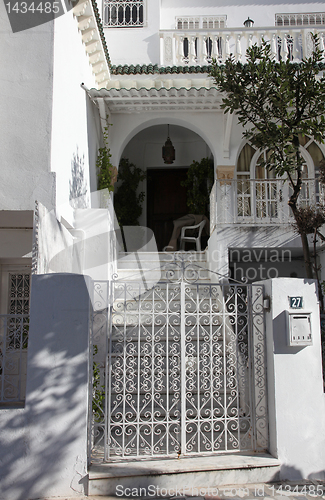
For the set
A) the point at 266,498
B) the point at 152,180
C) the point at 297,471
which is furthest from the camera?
the point at 152,180

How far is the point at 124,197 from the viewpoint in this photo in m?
10.6

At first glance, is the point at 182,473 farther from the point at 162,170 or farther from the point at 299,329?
the point at 162,170

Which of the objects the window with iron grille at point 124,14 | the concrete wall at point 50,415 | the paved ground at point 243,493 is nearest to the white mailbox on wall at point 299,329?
the paved ground at point 243,493

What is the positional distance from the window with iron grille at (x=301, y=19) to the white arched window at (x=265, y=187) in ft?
16.6

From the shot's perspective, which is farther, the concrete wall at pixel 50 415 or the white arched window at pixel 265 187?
the white arched window at pixel 265 187

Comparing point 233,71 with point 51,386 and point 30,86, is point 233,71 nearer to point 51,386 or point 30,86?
point 30,86

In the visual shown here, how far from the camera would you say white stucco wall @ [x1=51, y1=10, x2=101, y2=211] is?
17.3ft

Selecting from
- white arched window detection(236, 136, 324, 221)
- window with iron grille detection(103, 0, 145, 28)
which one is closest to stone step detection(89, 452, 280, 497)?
white arched window detection(236, 136, 324, 221)

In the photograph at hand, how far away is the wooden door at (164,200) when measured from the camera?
11438 millimetres

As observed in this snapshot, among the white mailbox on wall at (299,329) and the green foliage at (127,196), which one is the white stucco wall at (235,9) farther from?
the white mailbox on wall at (299,329)

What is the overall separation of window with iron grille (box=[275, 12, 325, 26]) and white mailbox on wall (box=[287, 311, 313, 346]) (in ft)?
35.7

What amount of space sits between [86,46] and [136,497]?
7143mm

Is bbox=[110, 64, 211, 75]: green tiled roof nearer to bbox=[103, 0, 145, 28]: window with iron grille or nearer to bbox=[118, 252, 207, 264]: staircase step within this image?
bbox=[103, 0, 145, 28]: window with iron grille

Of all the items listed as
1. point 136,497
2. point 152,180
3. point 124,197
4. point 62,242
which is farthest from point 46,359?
point 152,180
